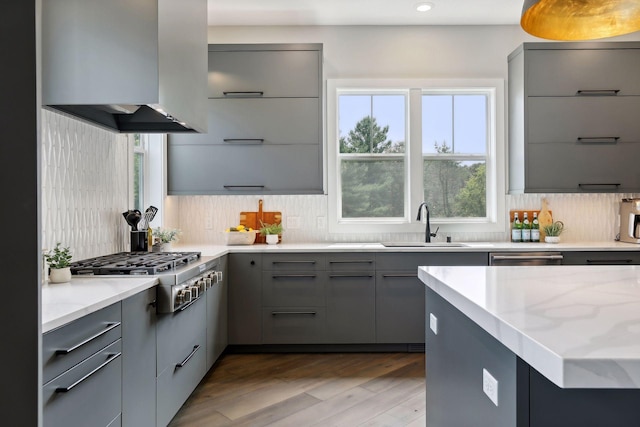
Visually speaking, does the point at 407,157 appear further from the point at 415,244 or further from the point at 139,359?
the point at 139,359

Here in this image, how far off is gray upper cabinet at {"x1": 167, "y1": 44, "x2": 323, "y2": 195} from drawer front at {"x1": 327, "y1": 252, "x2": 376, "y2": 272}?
0.63 m

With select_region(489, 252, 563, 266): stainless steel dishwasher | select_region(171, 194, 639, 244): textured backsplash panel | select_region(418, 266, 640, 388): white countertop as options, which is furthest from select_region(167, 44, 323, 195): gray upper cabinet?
select_region(418, 266, 640, 388): white countertop

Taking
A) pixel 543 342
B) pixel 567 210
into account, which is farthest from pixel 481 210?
pixel 543 342

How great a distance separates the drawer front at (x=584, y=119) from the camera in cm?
378

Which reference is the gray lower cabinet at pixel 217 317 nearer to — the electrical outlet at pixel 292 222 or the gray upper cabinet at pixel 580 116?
the electrical outlet at pixel 292 222

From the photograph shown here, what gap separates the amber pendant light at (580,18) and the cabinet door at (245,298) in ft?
8.38

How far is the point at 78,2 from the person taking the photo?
6.60ft

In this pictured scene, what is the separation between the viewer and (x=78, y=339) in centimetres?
148

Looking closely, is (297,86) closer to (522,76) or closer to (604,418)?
(522,76)

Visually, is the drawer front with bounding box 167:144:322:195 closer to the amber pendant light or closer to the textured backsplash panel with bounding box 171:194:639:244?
the textured backsplash panel with bounding box 171:194:639:244

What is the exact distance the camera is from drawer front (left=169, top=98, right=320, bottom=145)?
3.83 meters

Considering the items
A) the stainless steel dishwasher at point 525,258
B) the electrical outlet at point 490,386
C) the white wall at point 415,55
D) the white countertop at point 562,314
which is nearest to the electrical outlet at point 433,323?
the white countertop at point 562,314

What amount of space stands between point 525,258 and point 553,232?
72cm

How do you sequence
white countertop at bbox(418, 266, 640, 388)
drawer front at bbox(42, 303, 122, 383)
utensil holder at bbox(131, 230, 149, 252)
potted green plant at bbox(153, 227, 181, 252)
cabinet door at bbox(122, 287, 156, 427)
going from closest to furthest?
white countertop at bbox(418, 266, 640, 388) < drawer front at bbox(42, 303, 122, 383) < cabinet door at bbox(122, 287, 156, 427) < utensil holder at bbox(131, 230, 149, 252) < potted green plant at bbox(153, 227, 181, 252)
